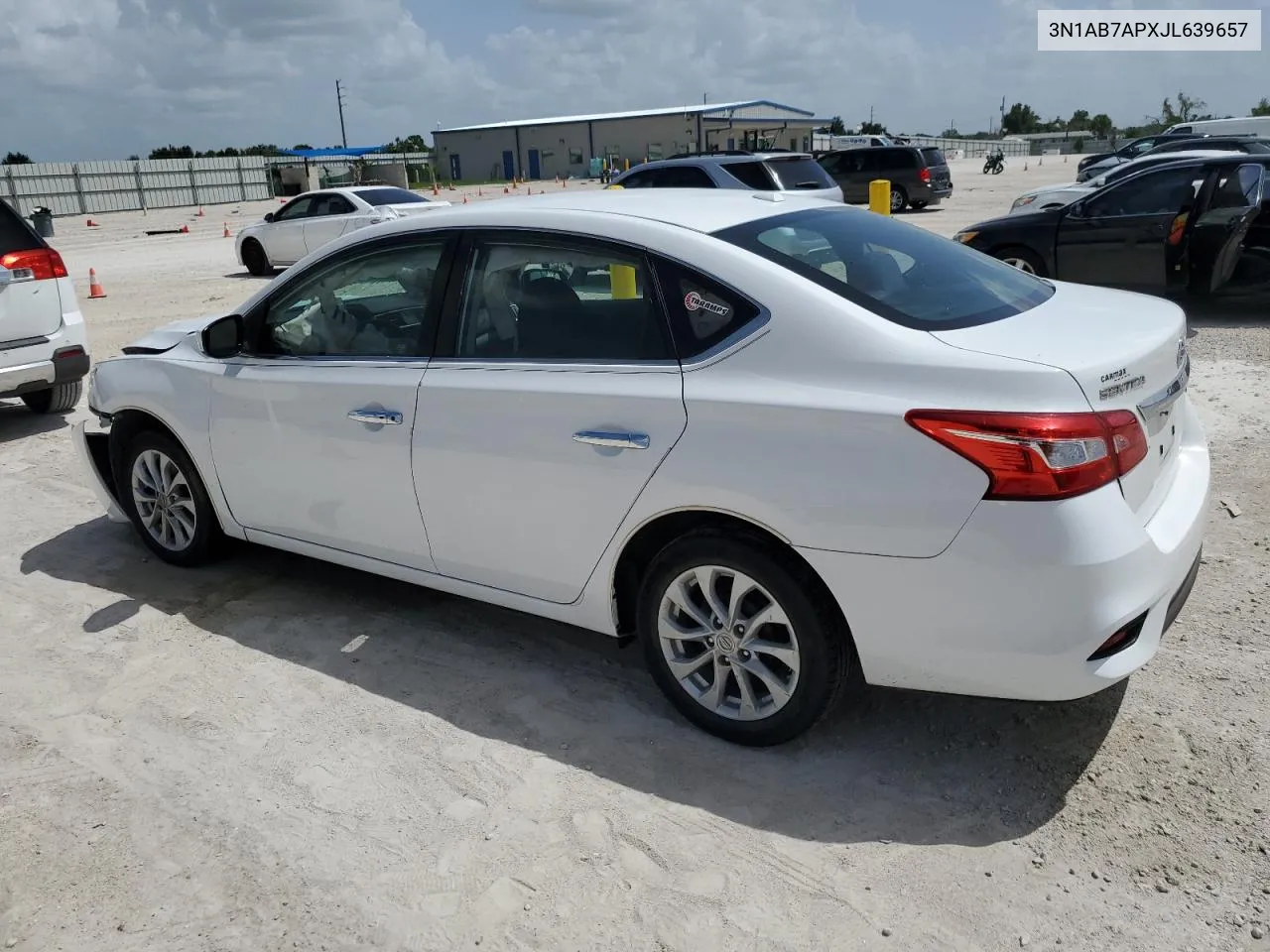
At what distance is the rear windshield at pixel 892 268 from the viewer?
317cm

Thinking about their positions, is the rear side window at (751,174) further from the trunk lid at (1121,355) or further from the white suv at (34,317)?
the trunk lid at (1121,355)

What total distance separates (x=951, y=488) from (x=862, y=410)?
0.32m

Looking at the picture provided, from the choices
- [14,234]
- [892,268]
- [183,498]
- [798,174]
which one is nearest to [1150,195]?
[798,174]

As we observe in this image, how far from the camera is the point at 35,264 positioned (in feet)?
24.7

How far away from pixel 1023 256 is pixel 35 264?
29.5ft

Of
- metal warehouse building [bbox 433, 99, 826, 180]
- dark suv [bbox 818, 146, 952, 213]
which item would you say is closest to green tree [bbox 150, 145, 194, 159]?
metal warehouse building [bbox 433, 99, 826, 180]

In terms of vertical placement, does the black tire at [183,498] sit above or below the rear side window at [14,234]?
below

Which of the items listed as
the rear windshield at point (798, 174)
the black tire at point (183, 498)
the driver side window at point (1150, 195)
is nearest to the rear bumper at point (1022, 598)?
the black tire at point (183, 498)

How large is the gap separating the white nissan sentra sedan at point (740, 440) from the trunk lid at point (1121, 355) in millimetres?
14

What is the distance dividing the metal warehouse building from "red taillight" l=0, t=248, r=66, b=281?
55.7 meters

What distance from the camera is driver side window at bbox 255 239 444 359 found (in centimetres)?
395

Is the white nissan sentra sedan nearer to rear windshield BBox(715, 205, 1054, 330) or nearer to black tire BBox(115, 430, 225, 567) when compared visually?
rear windshield BBox(715, 205, 1054, 330)

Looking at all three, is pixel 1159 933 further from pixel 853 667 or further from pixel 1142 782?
pixel 853 667

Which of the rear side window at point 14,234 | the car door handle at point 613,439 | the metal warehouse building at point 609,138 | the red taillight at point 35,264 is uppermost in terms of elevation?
the metal warehouse building at point 609,138
